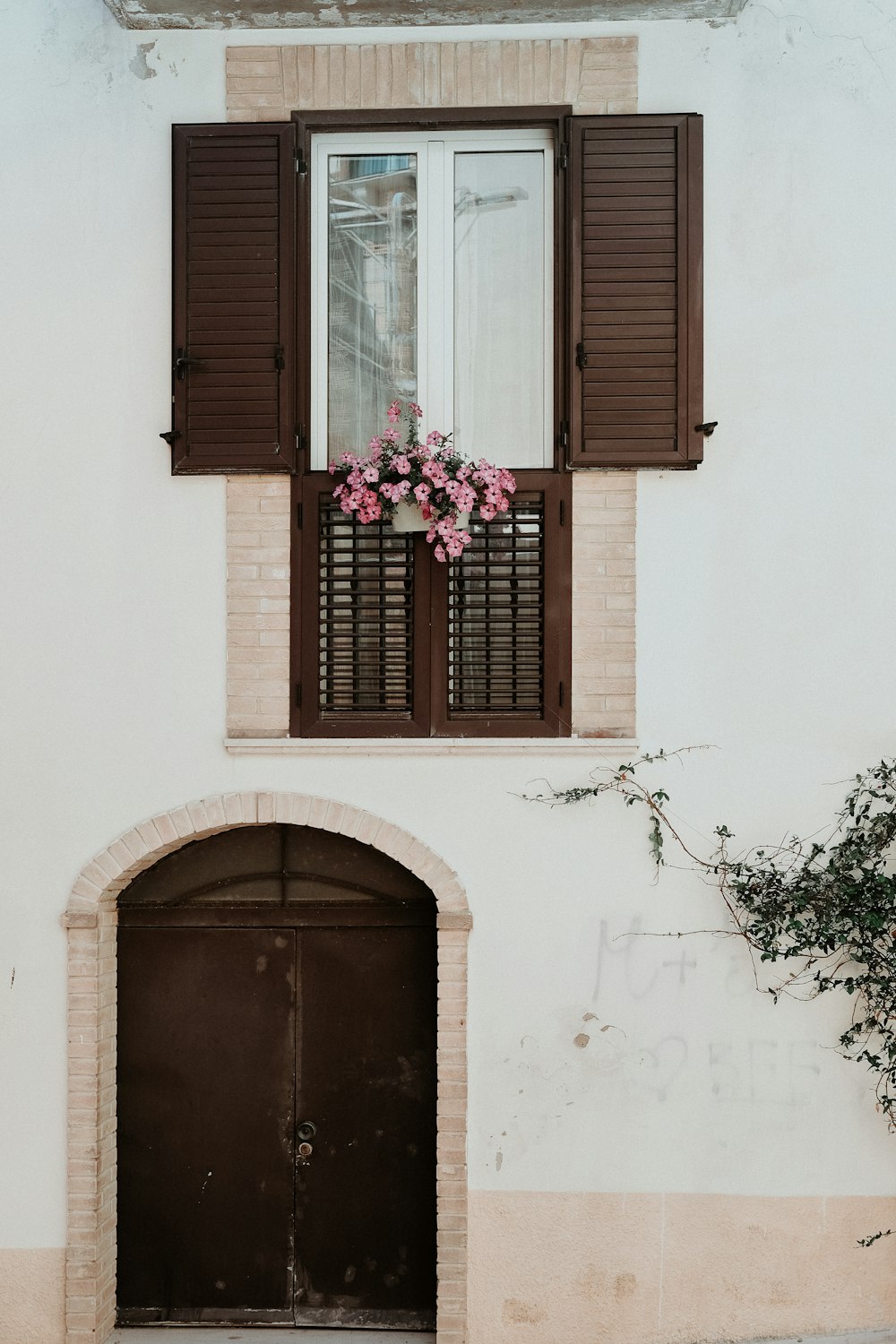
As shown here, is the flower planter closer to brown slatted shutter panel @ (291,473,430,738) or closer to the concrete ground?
brown slatted shutter panel @ (291,473,430,738)

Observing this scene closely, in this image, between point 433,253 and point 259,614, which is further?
point 433,253

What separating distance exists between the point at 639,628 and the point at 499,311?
1.72 m

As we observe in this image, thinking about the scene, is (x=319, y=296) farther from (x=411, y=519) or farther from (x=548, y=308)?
(x=411, y=519)

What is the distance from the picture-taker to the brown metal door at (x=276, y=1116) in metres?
5.36

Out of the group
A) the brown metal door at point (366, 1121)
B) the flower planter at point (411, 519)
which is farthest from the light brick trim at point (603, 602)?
the brown metal door at point (366, 1121)

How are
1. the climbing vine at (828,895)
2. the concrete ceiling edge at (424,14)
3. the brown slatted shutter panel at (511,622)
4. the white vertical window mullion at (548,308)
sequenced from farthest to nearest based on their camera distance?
the white vertical window mullion at (548,308)
the brown slatted shutter panel at (511,622)
the concrete ceiling edge at (424,14)
the climbing vine at (828,895)

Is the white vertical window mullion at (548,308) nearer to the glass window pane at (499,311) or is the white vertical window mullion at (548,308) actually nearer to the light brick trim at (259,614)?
the glass window pane at (499,311)

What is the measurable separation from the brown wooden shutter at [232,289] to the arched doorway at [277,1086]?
2.03 meters

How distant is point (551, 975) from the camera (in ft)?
16.6

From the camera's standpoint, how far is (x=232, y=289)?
16.9 feet

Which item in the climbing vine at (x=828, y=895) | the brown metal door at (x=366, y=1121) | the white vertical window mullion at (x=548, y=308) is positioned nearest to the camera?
the climbing vine at (x=828, y=895)

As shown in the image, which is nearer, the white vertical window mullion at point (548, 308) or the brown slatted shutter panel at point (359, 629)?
the brown slatted shutter panel at point (359, 629)

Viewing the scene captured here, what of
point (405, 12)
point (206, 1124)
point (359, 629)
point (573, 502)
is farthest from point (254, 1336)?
point (405, 12)

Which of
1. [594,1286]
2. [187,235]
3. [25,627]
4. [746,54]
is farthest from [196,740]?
[746,54]
